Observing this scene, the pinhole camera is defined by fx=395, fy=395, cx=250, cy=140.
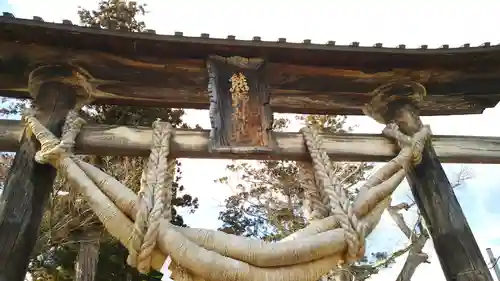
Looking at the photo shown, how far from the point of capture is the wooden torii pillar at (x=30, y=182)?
2742 millimetres

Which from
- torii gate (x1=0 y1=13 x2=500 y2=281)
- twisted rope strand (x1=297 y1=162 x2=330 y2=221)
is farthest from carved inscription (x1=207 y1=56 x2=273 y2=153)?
twisted rope strand (x1=297 y1=162 x2=330 y2=221)

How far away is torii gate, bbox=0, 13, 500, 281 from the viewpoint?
3.39m

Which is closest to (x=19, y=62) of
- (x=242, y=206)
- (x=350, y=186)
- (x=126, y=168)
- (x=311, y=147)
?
(x=311, y=147)

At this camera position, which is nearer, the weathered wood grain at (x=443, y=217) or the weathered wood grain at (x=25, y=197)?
the weathered wood grain at (x=25, y=197)

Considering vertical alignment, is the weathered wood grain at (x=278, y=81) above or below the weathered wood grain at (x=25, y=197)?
above

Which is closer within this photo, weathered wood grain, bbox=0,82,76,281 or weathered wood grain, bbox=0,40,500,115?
weathered wood grain, bbox=0,82,76,281

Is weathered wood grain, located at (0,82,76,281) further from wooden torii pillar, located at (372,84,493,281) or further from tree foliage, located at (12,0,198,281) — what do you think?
tree foliage, located at (12,0,198,281)

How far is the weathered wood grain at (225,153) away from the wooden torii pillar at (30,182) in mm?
254

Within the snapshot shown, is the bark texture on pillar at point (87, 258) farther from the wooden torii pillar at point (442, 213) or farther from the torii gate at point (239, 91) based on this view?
the wooden torii pillar at point (442, 213)

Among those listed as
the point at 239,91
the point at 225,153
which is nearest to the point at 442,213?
the point at 225,153

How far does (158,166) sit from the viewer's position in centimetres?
303

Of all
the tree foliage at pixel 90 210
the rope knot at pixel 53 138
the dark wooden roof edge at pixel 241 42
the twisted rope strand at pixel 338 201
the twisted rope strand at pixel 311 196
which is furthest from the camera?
the tree foliage at pixel 90 210

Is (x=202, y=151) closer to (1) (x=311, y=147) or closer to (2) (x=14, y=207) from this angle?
(1) (x=311, y=147)

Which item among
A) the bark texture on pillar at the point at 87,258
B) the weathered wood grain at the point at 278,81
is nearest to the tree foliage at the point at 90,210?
the bark texture on pillar at the point at 87,258
